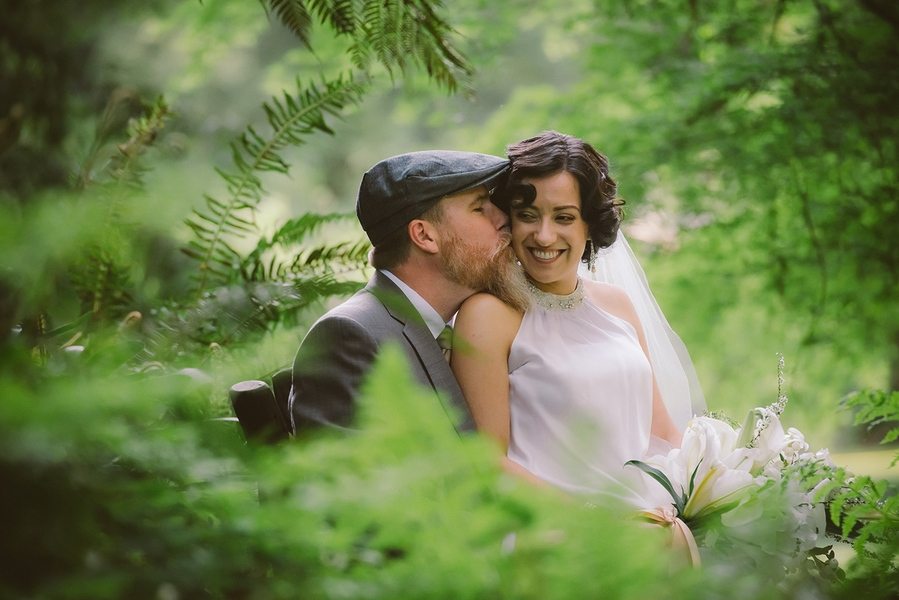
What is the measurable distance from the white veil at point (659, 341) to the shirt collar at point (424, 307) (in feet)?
3.18

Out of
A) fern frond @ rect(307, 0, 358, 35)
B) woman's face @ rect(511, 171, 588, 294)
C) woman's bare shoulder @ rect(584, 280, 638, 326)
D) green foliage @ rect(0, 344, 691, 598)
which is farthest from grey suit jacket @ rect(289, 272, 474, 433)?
green foliage @ rect(0, 344, 691, 598)

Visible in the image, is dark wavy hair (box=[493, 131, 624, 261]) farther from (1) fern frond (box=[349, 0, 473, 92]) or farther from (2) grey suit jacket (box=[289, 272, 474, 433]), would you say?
(1) fern frond (box=[349, 0, 473, 92])

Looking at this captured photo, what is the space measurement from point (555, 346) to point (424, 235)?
661mm

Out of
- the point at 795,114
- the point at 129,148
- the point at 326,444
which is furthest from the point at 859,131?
the point at 326,444

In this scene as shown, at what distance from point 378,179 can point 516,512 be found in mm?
2591

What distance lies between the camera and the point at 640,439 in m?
3.33

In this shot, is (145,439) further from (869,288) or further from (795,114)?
(869,288)

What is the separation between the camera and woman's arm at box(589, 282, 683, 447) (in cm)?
350

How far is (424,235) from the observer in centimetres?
315

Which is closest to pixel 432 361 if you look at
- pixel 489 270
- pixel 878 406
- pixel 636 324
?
pixel 489 270

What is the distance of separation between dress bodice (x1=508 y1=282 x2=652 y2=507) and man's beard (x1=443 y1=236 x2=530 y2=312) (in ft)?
0.39

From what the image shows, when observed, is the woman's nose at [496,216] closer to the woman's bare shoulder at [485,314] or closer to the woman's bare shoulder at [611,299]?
the woman's bare shoulder at [485,314]

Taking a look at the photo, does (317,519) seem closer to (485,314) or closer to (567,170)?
(485,314)

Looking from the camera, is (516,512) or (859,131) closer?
(516,512)
